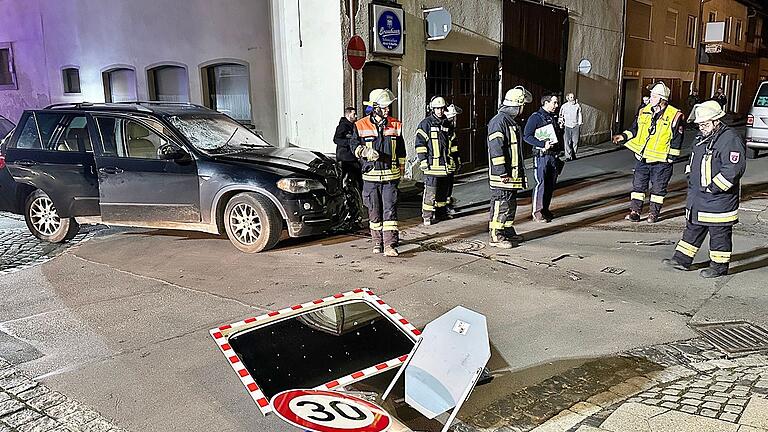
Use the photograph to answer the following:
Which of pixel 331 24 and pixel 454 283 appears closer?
pixel 454 283

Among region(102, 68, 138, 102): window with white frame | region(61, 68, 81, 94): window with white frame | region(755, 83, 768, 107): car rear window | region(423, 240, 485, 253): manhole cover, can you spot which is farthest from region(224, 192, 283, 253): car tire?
region(755, 83, 768, 107): car rear window

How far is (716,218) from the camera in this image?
623 cm

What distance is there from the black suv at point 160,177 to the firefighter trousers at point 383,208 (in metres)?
0.60

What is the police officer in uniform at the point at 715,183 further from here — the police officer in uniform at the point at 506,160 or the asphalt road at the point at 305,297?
the police officer in uniform at the point at 506,160

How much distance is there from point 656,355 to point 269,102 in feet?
30.4

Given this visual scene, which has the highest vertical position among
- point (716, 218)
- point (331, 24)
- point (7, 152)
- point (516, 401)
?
point (331, 24)

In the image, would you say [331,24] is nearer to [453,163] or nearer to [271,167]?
[453,163]

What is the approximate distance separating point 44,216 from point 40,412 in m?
5.30

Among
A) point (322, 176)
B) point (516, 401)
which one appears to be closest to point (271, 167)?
point (322, 176)

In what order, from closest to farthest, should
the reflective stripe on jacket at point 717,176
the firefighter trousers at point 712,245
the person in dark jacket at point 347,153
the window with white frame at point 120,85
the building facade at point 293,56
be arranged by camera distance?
1. the reflective stripe on jacket at point 717,176
2. the firefighter trousers at point 712,245
3. the person in dark jacket at point 347,153
4. the building facade at point 293,56
5. the window with white frame at point 120,85

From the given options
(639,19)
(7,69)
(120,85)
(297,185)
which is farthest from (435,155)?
(639,19)

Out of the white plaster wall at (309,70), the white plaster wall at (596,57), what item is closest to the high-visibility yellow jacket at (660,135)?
the white plaster wall at (309,70)

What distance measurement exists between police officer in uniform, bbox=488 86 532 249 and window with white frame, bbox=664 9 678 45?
20061 millimetres

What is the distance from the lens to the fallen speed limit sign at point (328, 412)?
2.79m
